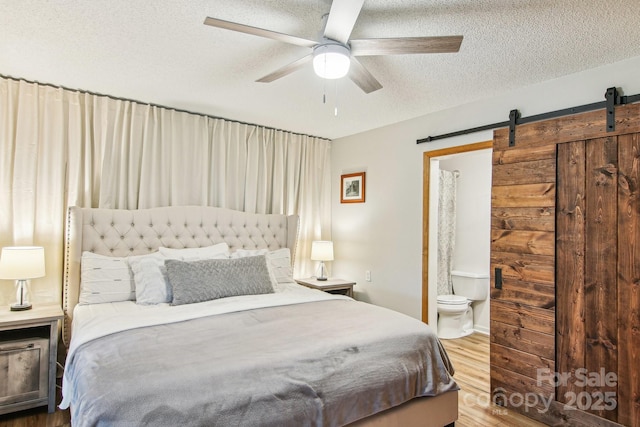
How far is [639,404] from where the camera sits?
83.7 inches

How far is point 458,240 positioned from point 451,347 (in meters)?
1.56

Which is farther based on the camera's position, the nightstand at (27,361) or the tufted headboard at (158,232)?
the tufted headboard at (158,232)

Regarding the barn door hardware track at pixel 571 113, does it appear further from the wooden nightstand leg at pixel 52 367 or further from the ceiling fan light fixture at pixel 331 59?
the wooden nightstand leg at pixel 52 367

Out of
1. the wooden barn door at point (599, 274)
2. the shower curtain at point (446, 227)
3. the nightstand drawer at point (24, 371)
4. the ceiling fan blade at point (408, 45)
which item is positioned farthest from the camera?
the shower curtain at point (446, 227)

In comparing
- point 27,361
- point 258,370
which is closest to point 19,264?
point 27,361

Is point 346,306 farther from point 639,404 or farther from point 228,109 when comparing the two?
point 228,109

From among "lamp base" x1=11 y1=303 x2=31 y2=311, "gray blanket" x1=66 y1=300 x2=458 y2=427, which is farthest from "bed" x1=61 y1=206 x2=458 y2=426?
"lamp base" x1=11 y1=303 x2=31 y2=311

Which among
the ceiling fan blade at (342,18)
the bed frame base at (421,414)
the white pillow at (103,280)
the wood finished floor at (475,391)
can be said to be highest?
the ceiling fan blade at (342,18)

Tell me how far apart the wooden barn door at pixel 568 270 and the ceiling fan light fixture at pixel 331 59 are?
1636mm

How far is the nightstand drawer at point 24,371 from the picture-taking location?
92.8 inches

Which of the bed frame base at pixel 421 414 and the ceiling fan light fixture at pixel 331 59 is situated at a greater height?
the ceiling fan light fixture at pixel 331 59

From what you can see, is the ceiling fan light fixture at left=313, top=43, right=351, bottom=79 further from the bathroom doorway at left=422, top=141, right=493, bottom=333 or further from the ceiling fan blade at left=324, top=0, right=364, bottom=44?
the bathroom doorway at left=422, top=141, right=493, bottom=333

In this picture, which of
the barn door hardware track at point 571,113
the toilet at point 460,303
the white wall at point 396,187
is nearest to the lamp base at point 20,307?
the white wall at point 396,187

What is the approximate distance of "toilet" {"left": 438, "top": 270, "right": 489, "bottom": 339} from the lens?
4.20 meters
